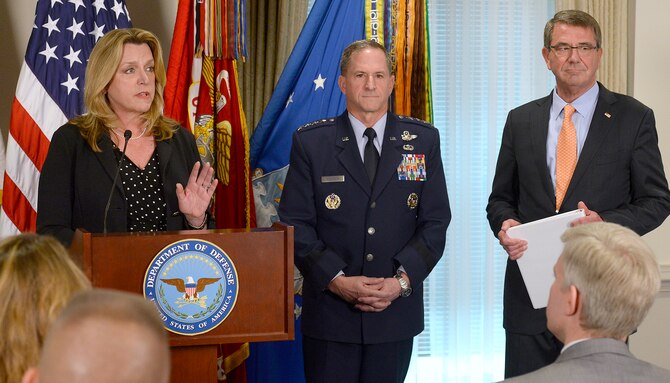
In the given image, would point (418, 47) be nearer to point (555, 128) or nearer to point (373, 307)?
point (555, 128)

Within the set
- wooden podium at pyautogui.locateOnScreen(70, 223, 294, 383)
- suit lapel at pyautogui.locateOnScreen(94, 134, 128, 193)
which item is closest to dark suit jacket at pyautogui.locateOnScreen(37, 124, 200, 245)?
suit lapel at pyautogui.locateOnScreen(94, 134, 128, 193)

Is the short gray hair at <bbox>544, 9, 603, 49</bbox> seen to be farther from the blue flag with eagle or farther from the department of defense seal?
the department of defense seal

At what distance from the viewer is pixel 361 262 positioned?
3568 millimetres

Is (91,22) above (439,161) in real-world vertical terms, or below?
above

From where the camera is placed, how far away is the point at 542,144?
3.63 m

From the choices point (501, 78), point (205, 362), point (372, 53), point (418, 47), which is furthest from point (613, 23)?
point (205, 362)

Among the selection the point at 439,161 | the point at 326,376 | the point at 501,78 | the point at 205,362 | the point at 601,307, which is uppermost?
the point at 501,78

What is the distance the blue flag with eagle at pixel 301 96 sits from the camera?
4.51 metres

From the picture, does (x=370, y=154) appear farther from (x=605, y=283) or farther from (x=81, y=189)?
(x=605, y=283)

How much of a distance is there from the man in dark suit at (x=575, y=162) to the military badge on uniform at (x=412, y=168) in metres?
0.36

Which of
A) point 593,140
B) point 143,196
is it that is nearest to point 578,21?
point 593,140

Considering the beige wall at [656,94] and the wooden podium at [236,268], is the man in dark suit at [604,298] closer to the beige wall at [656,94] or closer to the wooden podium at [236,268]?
the wooden podium at [236,268]

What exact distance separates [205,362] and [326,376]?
831mm

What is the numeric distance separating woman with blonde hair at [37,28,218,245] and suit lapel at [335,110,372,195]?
0.60m
